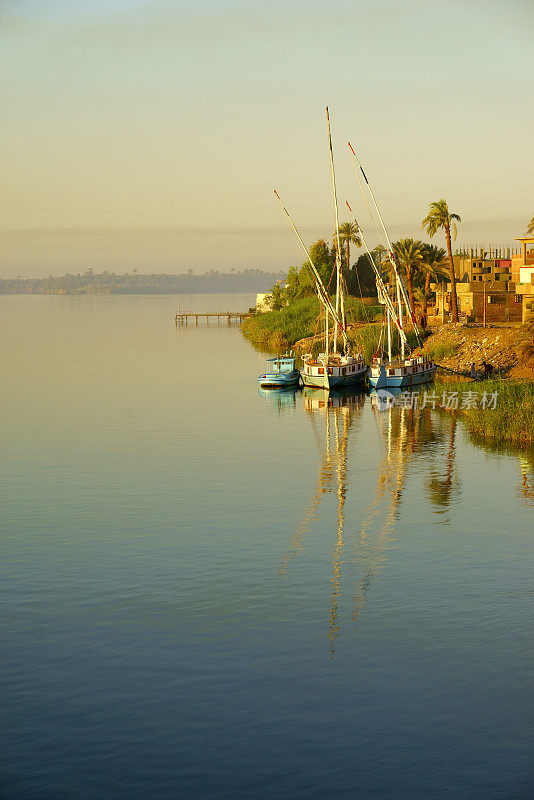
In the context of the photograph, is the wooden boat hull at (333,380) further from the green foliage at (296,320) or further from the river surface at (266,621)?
the green foliage at (296,320)

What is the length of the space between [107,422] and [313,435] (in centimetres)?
1963

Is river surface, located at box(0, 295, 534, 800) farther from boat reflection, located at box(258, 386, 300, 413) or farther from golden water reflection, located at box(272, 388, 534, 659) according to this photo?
boat reflection, located at box(258, 386, 300, 413)

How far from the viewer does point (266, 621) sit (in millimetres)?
34750

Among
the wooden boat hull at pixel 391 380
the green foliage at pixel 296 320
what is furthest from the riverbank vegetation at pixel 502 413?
the green foliage at pixel 296 320

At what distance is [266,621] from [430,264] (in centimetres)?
12511

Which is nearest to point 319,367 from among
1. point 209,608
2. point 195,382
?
point 195,382

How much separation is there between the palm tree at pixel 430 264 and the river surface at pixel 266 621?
8393 centimetres

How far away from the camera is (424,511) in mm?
51500

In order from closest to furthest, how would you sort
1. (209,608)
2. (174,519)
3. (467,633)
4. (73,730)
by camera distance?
1. (73,730)
2. (467,633)
3. (209,608)
4. (174,519)

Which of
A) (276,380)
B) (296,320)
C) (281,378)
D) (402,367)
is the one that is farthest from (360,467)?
(296,320)

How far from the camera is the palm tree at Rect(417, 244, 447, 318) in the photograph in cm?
15188

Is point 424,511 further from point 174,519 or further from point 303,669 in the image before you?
point 303,669

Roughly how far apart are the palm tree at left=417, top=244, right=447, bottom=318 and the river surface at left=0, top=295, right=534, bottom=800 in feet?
275

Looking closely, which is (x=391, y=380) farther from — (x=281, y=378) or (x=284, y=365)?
(x=284, y=365)
